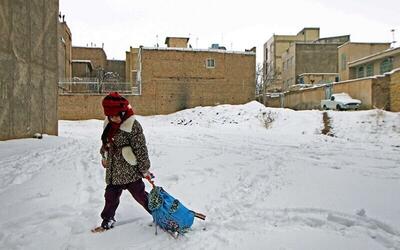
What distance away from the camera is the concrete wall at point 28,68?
975 centimetres

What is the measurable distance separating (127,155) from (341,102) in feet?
70.6

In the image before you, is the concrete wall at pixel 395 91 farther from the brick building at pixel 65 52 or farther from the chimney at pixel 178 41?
the brick building at pixel 65 52

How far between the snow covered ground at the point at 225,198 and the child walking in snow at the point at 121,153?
0.35 meters

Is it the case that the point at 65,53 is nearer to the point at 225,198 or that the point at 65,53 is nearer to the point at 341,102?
the point at 341,102

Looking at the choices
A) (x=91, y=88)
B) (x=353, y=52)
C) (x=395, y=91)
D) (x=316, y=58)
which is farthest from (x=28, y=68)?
(x=316, y=58)

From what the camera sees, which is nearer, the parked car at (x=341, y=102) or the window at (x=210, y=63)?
the parked car at (x=341, y=102)

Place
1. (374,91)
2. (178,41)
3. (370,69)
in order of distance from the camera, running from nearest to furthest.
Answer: (374,91) → (370,69) → (178,41)

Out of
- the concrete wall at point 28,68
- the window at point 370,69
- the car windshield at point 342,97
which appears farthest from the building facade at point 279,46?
the concrete wall at point 28,68

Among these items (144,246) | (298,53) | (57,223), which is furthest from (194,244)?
(298,53)

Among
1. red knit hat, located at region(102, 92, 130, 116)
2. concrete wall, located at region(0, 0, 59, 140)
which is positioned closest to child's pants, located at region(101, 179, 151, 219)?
red knit hat, located at region(102, 92, 130, 116)

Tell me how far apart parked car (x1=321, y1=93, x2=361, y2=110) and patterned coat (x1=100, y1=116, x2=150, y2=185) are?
21166 millimetres

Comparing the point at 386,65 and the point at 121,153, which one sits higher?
the point at 386,65

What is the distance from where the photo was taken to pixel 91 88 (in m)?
31.5

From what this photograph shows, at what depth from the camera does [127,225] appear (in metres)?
3.91
